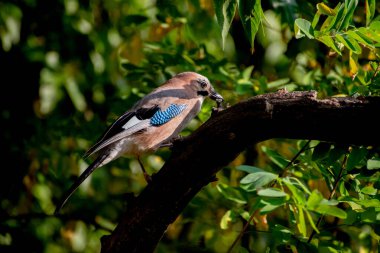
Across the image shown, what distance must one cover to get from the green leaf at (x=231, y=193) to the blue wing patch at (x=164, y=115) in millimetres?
849

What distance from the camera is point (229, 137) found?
10.6ft

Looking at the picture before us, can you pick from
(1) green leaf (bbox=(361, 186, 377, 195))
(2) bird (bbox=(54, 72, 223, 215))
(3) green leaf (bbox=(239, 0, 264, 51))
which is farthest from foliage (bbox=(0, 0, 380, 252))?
(3) green leaf (bbox=(239, 0, 264, 51))

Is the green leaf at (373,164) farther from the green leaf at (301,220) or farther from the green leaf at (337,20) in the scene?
the green leaf at (337,20)

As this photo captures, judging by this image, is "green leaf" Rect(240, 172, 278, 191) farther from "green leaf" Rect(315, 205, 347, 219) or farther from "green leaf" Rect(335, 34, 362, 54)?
"green leaf" Rect(335, 34, 362, 54)

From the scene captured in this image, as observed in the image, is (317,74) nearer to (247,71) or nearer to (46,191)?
(247,71)

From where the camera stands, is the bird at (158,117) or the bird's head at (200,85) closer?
the bird at (158,117)

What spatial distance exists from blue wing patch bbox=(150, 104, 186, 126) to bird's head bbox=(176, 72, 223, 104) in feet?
0.57

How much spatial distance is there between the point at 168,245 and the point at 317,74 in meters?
1.96

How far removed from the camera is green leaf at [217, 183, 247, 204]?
163 inches

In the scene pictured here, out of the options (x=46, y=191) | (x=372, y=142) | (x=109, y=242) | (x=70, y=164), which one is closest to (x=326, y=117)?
(x=372, y=142)

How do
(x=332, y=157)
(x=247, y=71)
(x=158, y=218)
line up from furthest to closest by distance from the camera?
1. (x=247, y=71)
2. (x=158, y=218)
3. (x=332, y=157)

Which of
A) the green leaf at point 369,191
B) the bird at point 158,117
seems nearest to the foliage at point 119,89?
the bird at point 158,117

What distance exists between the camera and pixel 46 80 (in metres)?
5.98

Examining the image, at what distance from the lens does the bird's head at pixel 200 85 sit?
4992 millimetres
